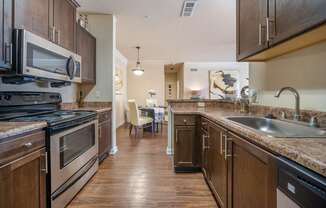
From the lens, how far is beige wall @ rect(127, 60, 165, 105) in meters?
9.47

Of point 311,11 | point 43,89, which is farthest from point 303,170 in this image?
point 43,89

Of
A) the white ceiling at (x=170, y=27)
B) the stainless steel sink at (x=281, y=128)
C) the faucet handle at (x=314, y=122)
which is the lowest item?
the stainless steel sink at (x=281, y=128)

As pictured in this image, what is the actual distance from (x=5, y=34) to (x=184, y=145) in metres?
2.40

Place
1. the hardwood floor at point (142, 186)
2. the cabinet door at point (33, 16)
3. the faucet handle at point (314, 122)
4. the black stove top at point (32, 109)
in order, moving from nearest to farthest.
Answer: the faucet handle at point (314, 122)
the cabinet door at point (33, 16)
the black stove top at point (32, 109)
the hardwood floor at point (142, 186)

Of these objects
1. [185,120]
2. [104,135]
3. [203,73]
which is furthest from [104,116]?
[203,73]

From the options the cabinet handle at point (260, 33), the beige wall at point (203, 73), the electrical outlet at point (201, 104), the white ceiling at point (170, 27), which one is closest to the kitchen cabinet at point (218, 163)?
the cabinet handle at point (260, 33)

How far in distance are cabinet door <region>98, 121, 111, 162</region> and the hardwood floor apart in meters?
0.15

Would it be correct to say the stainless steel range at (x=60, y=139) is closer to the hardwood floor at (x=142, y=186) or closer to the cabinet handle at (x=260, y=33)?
the hardwood floor at (x=142, y=186)

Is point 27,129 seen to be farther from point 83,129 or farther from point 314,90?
point 314,90

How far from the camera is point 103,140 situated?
12.2 ft

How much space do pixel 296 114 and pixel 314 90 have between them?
0.22m

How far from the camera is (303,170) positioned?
31.4 inches

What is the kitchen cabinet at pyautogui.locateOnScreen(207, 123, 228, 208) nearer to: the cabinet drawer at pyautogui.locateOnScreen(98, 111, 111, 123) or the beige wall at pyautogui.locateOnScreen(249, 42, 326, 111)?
the beige wall at pyautogui.locateOnScreen(249, 42, 326, 111)

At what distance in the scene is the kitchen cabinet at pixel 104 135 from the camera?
356 cm
